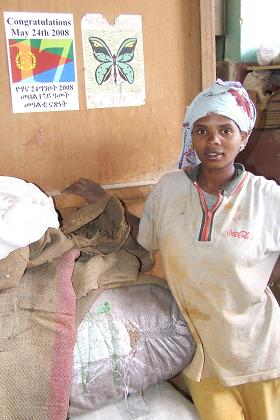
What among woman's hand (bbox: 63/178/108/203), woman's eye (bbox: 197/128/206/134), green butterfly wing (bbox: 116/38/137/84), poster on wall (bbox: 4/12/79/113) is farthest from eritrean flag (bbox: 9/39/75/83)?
woman's eye (bbox: 197/128/206/134)

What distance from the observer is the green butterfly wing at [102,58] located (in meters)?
1.28

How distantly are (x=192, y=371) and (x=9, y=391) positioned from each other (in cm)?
45

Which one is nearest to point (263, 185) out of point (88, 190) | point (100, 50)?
point (88, 190)

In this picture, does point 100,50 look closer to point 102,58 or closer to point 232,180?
point 102,58

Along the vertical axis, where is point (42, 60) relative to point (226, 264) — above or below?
above

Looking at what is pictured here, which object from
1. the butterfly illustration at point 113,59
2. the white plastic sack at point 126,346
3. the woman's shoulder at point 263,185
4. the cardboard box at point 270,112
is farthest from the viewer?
the cardboard box at point 270,112

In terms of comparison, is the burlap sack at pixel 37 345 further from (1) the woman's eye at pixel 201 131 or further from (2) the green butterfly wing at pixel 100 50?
(2) the green butterfly wing at pixel 100 50

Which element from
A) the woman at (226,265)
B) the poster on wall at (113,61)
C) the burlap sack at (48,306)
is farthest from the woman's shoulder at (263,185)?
the poster on wall at (113,61)

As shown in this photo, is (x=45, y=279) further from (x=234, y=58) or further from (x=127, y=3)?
(x=234, y=58)

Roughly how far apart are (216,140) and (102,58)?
450mm

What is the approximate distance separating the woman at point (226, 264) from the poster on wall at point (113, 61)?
28 centimetres

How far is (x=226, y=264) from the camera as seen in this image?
103 centimetres

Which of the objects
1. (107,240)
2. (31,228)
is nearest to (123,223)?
(107,240)

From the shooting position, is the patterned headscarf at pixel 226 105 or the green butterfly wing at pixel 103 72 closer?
the patterned headscarf at pixel 226 105
